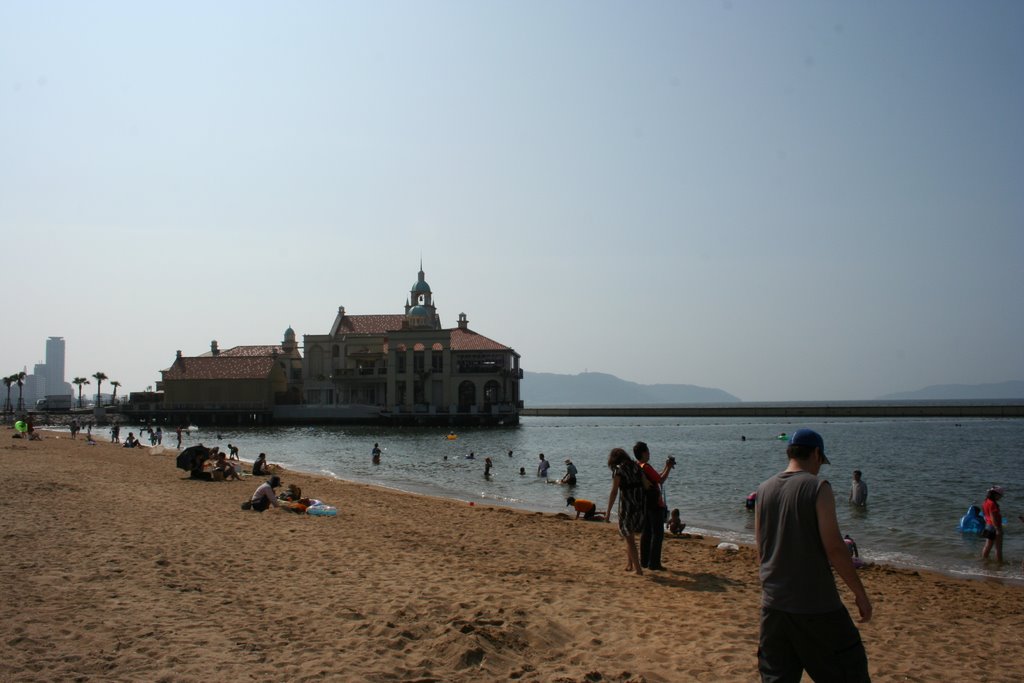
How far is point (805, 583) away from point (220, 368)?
306 ft

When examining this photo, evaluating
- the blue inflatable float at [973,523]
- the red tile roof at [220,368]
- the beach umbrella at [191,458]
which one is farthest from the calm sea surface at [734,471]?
the red tile roof at [220,368]

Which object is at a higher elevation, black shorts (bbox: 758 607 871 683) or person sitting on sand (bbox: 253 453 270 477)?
black shorts (bbox: 758 607 871 683)

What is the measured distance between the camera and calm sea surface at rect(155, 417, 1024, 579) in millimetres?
18406

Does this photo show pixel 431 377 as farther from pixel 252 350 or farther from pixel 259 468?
pixel 259 468

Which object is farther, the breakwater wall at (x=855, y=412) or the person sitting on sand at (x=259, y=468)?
the breakwater wall at (x=855, y=412)

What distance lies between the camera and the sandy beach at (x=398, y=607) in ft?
22.0

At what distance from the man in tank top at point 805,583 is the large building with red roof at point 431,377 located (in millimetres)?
79692

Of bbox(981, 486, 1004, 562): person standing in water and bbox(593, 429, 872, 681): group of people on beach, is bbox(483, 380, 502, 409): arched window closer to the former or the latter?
bbox(981, 486, 1004, 562): person standing in water

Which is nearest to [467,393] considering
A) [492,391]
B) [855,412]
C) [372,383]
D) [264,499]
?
[492,391]

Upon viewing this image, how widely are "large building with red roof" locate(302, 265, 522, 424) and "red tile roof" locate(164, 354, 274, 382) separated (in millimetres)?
7898

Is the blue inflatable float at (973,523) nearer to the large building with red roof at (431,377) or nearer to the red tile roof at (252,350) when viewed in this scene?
the large building with red roof at (431,377)

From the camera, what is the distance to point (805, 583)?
182 inches

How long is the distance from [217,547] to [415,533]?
4.06 m

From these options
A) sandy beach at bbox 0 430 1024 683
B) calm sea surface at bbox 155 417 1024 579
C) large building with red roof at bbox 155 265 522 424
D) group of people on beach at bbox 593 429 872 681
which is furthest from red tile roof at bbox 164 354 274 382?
group of people on beach at bbox 593 429 872 681
